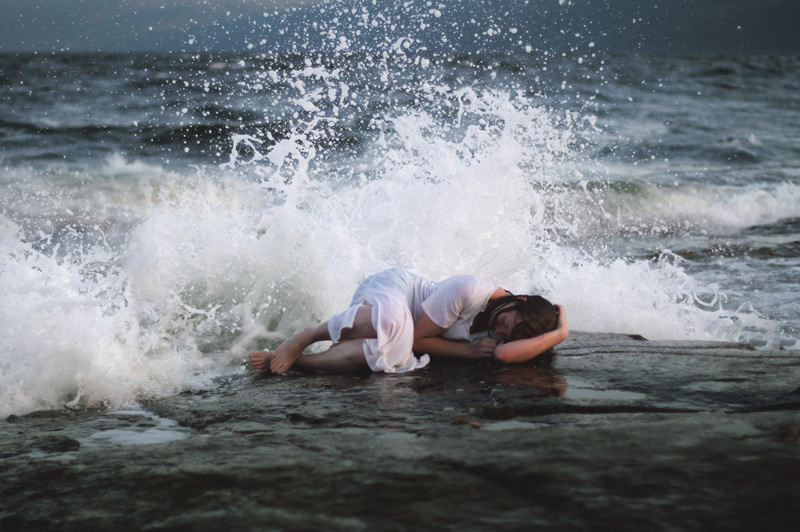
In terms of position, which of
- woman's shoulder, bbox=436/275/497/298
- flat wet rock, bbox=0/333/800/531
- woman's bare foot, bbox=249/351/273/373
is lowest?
flat wet rock, bbox=0/333/800/531

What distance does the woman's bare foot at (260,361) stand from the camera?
4.32 m

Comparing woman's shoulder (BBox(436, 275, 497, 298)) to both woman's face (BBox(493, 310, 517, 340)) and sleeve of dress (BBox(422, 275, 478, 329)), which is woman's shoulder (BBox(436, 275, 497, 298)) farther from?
woman's face (BBox(493, 310, 517, 340))

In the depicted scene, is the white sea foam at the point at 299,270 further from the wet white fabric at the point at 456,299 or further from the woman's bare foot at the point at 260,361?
the wet white fabric at the point at 456,299

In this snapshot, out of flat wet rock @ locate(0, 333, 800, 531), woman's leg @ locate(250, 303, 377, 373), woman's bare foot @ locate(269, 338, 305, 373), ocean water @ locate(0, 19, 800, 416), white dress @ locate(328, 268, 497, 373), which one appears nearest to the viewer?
flat wet rock @ locate(0, 333, 800, 531)

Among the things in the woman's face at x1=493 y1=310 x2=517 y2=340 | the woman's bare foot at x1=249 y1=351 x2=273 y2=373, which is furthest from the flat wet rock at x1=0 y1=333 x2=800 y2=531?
the woman's bare foot at x1=249 y1=351 x2=273 y2=373

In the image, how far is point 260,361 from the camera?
433 centimetres

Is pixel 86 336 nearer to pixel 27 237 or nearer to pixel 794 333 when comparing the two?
pixel 794 333

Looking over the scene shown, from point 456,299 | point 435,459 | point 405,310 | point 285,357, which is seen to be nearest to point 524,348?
point 456,299

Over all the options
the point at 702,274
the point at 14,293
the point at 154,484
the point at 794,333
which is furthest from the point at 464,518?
the point at 702,274

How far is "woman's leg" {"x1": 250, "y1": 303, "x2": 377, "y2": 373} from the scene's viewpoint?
4156 millimetres

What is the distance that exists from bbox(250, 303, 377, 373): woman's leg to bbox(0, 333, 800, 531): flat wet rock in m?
0.54

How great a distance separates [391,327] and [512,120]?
11.9 feet

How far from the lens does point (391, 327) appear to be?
13.2 ft

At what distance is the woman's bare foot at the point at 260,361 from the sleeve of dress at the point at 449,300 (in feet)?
3.28
